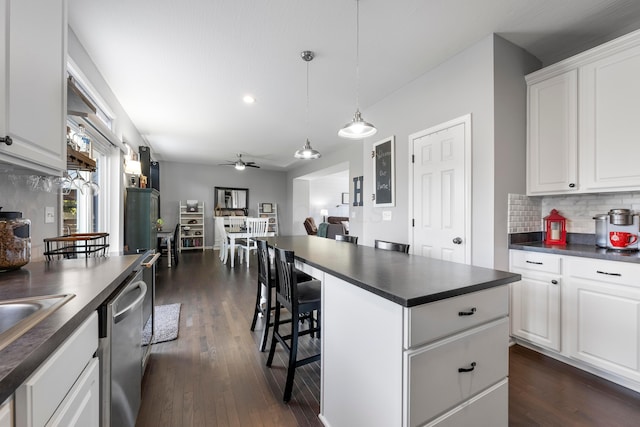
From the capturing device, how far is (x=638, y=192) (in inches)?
80.3

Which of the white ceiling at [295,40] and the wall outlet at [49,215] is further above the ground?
the white ceiling at [295,40]

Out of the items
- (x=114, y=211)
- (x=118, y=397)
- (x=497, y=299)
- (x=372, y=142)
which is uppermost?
(x=372, y=142)

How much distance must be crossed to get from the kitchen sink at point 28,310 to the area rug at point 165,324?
1.34 meters

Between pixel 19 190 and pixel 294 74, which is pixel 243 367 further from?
pixel 294 74

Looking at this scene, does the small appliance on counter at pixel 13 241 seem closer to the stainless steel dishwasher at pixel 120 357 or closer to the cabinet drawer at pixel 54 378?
the stainless steel dishwasher at pixel 120 357

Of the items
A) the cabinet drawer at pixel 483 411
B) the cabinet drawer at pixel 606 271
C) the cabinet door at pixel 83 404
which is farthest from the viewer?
the cabinet drawer at pixel 606 271

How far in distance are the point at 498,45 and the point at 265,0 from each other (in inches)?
76.1

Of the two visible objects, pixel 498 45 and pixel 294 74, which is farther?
pixel 294 74

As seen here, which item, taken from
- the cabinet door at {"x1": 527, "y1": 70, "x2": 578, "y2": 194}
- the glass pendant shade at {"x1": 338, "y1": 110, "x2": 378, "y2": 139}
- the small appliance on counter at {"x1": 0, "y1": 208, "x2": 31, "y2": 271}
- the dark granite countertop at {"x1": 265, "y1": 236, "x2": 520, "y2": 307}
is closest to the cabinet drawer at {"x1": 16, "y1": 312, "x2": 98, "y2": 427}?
the small appliance on counter at {"x1": 0, "y1": 208, "x2": 31, "y2": 271}

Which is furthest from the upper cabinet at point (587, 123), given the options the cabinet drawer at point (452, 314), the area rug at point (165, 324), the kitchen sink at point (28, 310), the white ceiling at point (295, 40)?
the area rug at point (165, 324)

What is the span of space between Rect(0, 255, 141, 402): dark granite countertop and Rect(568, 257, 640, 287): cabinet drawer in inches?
111

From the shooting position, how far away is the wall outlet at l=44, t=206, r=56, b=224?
179cm

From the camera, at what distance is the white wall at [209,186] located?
7840mm

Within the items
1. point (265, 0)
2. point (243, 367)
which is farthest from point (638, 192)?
point (243, 367)
